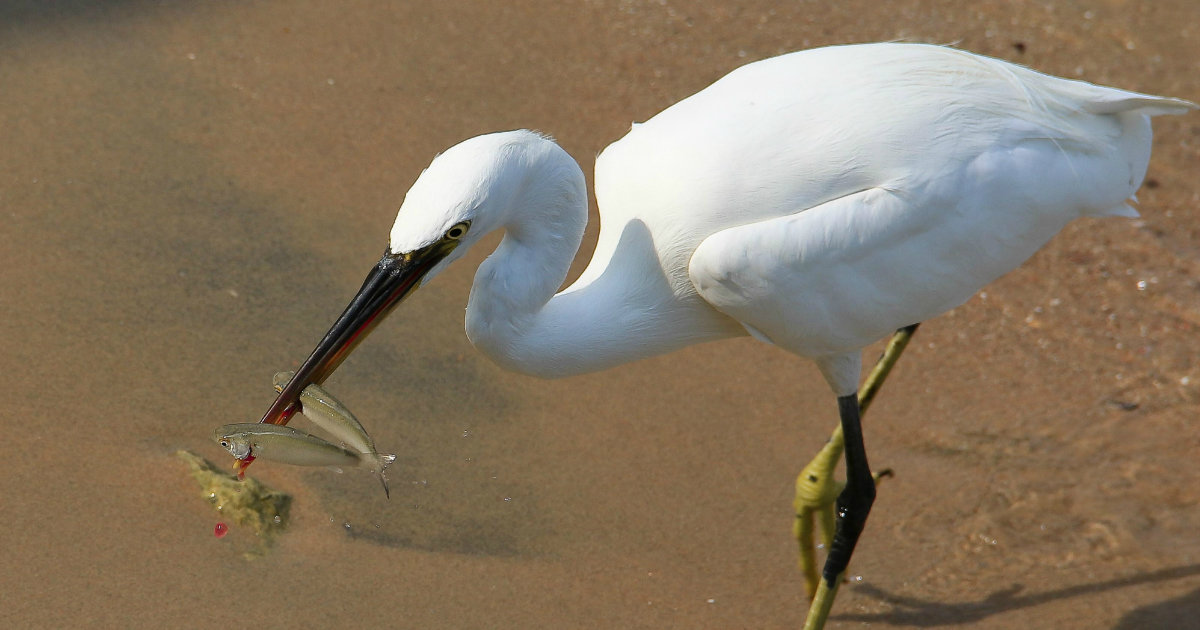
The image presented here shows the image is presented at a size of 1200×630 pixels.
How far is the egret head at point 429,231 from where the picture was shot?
8.92 feet

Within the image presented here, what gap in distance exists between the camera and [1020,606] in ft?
12.6

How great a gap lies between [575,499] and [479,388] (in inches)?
22.7

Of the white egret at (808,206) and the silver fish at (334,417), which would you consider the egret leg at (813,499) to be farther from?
the silver fish at (334,417)

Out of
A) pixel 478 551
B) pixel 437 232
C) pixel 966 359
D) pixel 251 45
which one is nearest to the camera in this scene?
pixel 437 232

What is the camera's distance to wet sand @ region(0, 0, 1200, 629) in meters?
3.57

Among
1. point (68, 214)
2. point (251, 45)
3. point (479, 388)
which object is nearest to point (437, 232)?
point (479, 388)

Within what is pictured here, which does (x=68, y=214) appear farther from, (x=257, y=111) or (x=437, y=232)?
(x=437, y=232)

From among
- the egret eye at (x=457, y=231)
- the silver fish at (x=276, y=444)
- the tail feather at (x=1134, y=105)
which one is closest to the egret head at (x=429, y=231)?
the egret eye at (x=457, y=231)

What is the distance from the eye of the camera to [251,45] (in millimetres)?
5500

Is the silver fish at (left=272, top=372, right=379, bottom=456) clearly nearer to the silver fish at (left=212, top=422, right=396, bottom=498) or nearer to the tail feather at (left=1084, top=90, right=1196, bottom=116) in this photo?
the silver fish at (left=212, top=422, right=396, bottom=498)

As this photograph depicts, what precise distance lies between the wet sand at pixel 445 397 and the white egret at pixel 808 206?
68 cm

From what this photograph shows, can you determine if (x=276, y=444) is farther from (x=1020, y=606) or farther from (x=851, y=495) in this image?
(x=1020, y=606)

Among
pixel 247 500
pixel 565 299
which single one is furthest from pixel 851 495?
pixel 247 500

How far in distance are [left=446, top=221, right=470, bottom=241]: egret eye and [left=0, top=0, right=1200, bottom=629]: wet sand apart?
1241 millimetres
